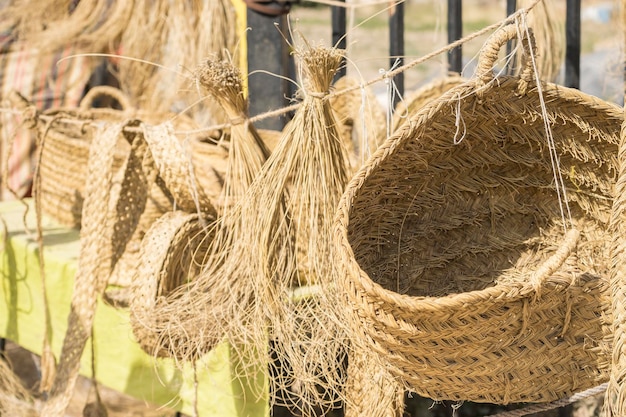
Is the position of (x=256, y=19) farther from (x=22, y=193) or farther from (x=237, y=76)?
(x=22, y=193)

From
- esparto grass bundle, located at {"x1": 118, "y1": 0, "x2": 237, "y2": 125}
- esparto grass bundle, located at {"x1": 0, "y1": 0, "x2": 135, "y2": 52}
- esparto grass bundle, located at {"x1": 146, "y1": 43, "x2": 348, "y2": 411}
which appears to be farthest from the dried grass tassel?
esparto grass bundle, located at {"x1": 0, "y1": 0, "x2": 135, "y2": 52}

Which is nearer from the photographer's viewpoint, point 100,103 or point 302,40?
point 302,40

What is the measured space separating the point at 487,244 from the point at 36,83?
2.27 metres

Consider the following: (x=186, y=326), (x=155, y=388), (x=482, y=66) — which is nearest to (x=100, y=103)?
(x=155, y=388)

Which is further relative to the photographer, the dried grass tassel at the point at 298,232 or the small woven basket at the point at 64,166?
the small woven basket at the point at 64,166

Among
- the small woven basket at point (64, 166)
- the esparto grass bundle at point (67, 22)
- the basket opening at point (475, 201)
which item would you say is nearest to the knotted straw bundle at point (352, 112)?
the basket opening at point (475, 201)

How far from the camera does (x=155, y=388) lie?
6.22 feet

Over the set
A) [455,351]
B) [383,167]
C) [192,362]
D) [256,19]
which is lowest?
[192,362]

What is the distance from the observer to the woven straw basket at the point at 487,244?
3.77ft

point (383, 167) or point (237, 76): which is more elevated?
point (237, 76)

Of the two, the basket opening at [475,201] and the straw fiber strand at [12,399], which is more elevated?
the basket opening at [475,201]

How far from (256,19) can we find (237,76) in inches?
22.5

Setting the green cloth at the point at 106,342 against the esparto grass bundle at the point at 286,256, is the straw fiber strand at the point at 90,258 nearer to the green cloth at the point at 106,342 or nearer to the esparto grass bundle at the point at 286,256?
the green cloth at the point at 106,342

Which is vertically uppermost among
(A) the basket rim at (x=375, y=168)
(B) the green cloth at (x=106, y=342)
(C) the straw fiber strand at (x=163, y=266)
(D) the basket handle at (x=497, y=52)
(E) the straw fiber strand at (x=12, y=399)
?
(D) the basket handle at (x=497, y=52)
